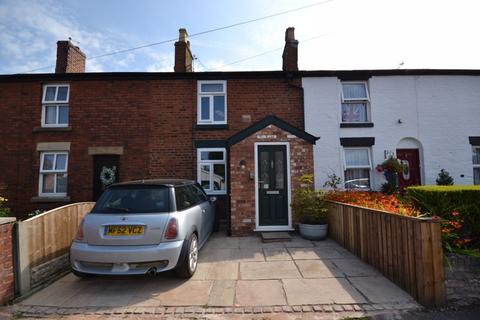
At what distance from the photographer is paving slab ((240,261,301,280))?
444cm

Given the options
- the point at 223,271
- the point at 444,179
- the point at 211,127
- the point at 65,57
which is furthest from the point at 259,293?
the point at 65,57

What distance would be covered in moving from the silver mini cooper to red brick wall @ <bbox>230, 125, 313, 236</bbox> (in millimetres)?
2821

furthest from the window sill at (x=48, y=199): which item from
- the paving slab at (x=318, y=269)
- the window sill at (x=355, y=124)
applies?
the window sill at (x=355, y=124)

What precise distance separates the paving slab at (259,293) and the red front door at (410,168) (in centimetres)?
704

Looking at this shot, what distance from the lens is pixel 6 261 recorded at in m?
3.77

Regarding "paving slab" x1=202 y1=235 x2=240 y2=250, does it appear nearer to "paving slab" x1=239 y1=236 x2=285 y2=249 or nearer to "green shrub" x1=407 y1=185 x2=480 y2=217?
"paving slab" x1=239 y1=236 x2=285 y2=249

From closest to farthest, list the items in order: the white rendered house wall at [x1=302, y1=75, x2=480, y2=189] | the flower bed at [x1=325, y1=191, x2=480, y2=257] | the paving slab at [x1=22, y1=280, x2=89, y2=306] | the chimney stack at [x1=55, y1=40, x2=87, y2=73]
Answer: the paving slab at [x1=22, y1=280, x2=89, y2=306] < the flower bed at [x1=325, y1=191, x2=480, y2=257] < the white rendered house wall at [x1=302, y1=75, x2=480, y2=189] < the chimney stack at [x1=55, y1=40, x2=87, y2=73]

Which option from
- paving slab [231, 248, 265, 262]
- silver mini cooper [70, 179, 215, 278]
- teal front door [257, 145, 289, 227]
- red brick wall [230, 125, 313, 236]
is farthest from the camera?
teal front door [257, 145, 289, 227]

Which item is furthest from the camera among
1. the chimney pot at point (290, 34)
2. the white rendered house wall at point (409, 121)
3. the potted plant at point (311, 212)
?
the chimney pot at point (290, 34)

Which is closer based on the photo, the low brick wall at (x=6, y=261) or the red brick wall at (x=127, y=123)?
the low brick wall at (x=6, y=261)

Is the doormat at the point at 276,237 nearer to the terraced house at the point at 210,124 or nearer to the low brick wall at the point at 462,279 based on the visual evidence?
the terraced house at the point at 210,124

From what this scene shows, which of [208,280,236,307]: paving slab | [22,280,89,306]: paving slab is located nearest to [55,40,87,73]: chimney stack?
[22,280,89,306]: paving slab

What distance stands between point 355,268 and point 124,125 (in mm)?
8092

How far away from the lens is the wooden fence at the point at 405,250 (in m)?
3.53
